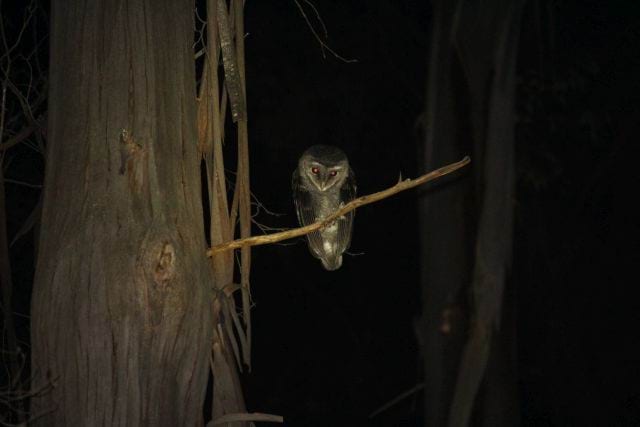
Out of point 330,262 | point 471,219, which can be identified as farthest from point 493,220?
point 330,262

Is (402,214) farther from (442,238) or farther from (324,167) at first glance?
(324,167)

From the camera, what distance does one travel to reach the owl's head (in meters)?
4.77

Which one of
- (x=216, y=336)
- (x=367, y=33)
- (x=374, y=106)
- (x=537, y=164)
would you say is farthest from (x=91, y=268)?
(x=374, y=106)

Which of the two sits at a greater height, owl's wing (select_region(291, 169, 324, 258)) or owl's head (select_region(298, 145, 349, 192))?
owl's head (select_region(298, 145, 349, 192))

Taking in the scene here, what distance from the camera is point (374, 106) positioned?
327 inches

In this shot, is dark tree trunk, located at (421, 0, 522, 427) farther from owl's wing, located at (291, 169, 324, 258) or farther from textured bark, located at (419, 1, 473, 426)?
owl's wing, located at (291, 169, 324, 258)

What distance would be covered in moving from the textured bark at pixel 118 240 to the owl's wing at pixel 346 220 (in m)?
3.09

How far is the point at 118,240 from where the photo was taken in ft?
5.19

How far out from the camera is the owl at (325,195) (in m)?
4.77

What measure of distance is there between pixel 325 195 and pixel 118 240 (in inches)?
133

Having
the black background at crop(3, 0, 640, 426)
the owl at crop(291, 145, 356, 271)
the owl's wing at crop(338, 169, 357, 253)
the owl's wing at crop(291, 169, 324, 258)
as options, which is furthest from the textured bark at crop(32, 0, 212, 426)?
the black background at crop(3, 0, 640, 426)

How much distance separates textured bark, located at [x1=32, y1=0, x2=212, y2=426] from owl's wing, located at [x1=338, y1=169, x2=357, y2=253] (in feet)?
10.1

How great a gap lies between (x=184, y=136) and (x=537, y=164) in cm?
546

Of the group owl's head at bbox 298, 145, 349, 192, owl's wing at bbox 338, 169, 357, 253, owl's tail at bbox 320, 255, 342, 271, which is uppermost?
owl's head at bbox 298, 145, 349, 192
